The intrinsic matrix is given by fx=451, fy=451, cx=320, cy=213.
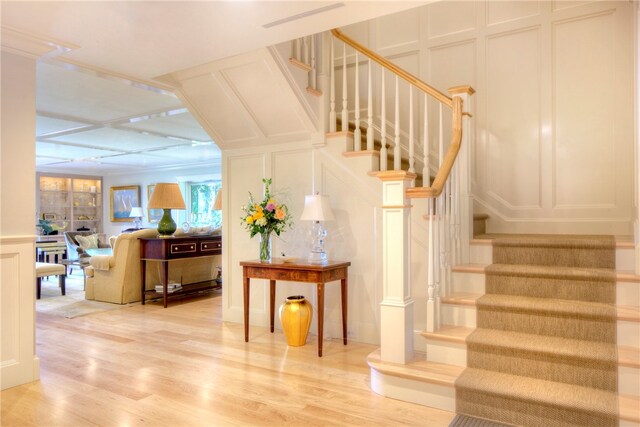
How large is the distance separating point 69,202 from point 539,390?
514 inches

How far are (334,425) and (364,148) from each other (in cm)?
263

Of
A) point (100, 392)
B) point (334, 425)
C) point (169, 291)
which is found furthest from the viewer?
point (169, 291)

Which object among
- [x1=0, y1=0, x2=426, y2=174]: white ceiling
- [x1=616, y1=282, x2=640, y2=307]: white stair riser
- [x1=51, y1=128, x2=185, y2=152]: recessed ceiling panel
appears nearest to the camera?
[x1=0, y1=0, x2=426, y2=174]: white ceiling

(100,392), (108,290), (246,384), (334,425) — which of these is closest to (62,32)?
(100,392)

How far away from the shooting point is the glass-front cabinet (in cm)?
1184

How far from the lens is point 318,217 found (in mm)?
3760

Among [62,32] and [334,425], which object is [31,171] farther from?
[334,425]

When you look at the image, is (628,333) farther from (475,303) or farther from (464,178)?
(464,178)

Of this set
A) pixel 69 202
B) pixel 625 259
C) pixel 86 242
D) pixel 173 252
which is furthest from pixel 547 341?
pixel 69 202

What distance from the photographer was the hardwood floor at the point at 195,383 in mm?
2506

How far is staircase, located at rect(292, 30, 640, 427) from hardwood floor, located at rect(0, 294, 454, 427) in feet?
0.80

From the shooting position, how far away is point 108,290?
5.88 metres

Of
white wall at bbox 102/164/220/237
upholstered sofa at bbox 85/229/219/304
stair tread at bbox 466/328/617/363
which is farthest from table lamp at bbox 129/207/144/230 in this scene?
stair tread at bbox 466/328/617/363

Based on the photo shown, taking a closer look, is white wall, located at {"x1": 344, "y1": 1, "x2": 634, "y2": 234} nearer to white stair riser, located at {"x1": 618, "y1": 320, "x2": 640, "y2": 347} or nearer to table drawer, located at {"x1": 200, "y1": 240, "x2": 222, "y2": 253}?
white stair riser, located at {"x1": 618, "y1": 320, "x2": 640, "y2": 347}
